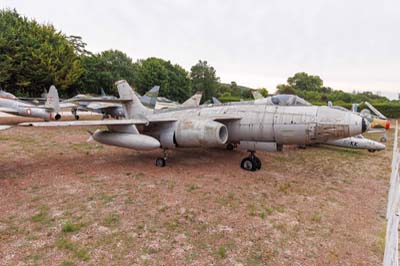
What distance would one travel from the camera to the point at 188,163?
8.28 m

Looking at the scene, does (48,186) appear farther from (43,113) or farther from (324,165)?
(43,113)

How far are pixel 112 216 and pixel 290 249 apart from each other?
126 inches

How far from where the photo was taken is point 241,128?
7.30 metres

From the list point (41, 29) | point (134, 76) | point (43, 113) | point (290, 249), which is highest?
point (41, 29)

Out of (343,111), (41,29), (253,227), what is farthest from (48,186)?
(41,29)

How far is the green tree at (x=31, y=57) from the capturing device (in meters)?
30.0

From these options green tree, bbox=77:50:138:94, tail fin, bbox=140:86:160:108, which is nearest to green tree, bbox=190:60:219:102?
green tree, bbox=77:50:138:94

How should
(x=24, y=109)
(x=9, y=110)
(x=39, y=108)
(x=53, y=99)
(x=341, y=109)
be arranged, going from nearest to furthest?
(x=341, y=109)
(x=9, y=110)
(x=53, y=99)
(x=24, y=109)
(x=39, y=108)

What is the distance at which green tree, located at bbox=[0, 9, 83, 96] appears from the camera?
30016 millimetres

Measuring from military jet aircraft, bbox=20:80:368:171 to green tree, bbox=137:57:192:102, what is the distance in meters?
46.0

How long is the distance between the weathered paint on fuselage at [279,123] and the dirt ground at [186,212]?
1.25 meters

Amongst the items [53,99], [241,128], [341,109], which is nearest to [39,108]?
[53,99]

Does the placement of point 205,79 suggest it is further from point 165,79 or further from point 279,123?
point 279,123

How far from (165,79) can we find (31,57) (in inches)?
1058
